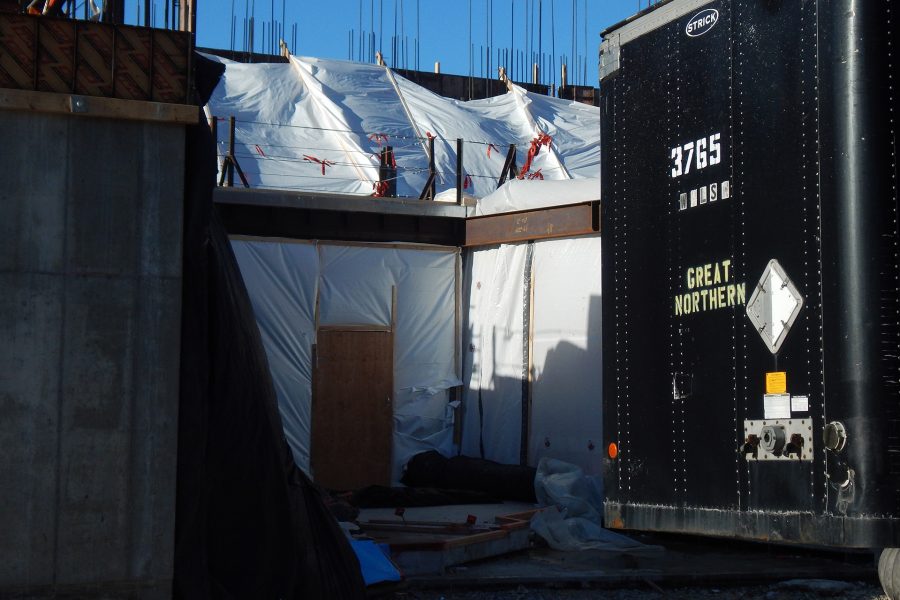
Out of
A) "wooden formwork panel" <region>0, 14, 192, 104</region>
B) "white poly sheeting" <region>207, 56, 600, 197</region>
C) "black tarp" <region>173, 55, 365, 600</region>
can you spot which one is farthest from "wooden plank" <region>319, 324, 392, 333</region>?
"wooden formwork panel" <region>0, 14, 192, 104</region>

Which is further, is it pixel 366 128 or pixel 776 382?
pixel 366 128

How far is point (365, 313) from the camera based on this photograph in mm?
18359

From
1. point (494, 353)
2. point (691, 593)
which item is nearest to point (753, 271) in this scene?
point (691, 593)

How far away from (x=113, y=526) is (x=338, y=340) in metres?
11.0

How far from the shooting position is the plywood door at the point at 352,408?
18.0m

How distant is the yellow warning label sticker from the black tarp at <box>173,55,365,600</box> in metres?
3.82

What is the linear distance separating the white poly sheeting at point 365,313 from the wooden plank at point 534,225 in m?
0.75

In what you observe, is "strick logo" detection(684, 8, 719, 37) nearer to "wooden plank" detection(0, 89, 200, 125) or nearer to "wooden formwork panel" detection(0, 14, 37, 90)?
"wooden plank" detection(0, 89, 200, 125)

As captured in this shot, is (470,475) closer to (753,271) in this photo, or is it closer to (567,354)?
(567,354)

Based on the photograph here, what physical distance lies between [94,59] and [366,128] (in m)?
20.0

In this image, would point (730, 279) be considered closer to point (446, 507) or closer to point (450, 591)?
point (450, 591)

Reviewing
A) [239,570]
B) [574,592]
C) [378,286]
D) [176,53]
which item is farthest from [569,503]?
[176,53]

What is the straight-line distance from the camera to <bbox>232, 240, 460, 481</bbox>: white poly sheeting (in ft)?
58.1

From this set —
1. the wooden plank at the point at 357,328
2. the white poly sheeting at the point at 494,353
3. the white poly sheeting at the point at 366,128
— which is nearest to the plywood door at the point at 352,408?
the wooden plank at the point at 357,328
